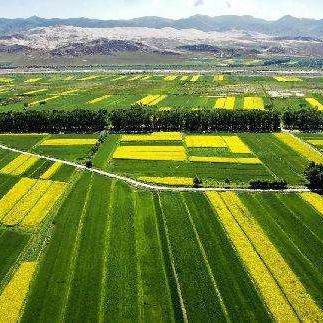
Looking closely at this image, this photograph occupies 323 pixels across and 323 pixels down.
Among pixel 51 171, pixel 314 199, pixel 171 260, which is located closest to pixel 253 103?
pixel 314 199

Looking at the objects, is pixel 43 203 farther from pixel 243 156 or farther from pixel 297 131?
pixel 297 131

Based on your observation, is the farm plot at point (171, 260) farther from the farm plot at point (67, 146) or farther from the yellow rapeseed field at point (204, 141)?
the yellow rapeseed field at point (204, 141)

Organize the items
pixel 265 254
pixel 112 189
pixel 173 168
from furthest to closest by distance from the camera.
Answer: pixel 173 168 → pixel 112 189 → pixel 265 254

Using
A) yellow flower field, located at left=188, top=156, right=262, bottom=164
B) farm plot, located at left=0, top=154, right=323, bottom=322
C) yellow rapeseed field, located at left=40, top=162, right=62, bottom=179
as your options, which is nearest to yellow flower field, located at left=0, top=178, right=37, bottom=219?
farm plot, located at left=0, top=154, right=323, bottom=322

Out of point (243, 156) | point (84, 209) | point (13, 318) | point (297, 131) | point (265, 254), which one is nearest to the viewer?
point (13, 318)

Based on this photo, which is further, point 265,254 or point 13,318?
point 265,254

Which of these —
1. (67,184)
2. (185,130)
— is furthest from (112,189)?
(185,130)

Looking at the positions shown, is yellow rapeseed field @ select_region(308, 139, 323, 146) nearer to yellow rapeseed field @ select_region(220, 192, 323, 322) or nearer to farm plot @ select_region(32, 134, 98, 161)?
yellow rapeseed field @ select_region(220, 192, 323, 322)

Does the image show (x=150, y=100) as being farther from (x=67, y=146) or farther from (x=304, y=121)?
(x=67, y=146)
